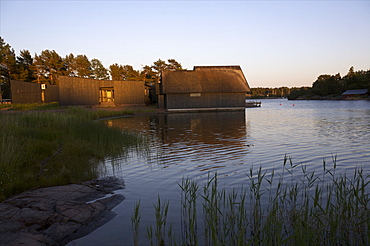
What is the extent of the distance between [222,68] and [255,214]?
152 ft

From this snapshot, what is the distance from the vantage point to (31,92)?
48.3 m

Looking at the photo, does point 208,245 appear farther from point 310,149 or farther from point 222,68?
point 222,68

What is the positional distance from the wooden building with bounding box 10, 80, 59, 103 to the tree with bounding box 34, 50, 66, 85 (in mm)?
15826

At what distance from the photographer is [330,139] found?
15477 mm

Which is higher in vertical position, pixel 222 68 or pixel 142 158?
pixel 222 68

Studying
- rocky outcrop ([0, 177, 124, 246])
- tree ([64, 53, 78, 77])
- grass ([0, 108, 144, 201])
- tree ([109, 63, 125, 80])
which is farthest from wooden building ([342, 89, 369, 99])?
rocky outcrop ([0, 177, 124, 246])

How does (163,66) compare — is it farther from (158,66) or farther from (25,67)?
(25,67)

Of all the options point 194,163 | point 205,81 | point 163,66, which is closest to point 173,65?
point 163,66

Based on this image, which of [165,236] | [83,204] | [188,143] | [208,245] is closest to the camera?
[208,245]

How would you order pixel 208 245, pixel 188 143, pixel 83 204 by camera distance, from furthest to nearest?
pixel 188 143
pixel 83 204
pixel 208 245

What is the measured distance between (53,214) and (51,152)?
4887 millimetres

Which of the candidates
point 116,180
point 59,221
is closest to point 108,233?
point 59,221

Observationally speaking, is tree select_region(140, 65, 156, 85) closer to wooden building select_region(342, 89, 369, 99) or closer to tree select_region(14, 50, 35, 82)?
tree select_region(14, 50, 35, 82)

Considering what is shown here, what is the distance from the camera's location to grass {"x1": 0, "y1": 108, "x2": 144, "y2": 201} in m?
7.14
